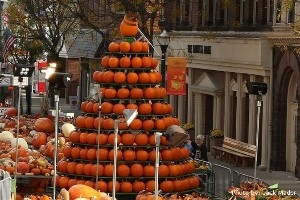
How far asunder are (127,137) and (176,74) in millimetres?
15600

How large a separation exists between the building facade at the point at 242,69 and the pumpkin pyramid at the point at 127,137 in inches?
383

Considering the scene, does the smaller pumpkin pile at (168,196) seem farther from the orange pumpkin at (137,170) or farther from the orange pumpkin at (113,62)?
the orange pumpkin at (113,62)

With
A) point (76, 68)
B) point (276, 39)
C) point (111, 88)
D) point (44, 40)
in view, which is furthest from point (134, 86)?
point (76, 68)

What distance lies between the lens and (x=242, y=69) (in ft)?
140

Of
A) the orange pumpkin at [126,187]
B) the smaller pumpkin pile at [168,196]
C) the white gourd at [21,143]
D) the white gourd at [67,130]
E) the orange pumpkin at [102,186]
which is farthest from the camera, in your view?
the white gourd at [67,130]

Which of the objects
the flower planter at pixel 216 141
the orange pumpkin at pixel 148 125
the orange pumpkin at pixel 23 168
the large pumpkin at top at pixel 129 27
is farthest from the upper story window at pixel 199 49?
the orange pumpkin at pixel 148 125

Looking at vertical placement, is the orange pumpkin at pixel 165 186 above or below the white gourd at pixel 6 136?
below

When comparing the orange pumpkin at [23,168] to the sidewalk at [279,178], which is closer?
the orange pumpkin at [23,168]

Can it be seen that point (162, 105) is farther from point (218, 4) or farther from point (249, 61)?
point (218, 4)

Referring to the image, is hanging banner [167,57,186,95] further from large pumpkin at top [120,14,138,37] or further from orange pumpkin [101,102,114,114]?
orange pumpkin [101,102,114,114]

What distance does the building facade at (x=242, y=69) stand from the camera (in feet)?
127

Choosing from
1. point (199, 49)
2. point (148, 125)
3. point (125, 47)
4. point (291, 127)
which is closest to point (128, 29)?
point (125, 47)

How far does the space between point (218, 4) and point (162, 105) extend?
76.8 ft

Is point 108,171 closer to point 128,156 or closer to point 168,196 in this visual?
point 128,156
